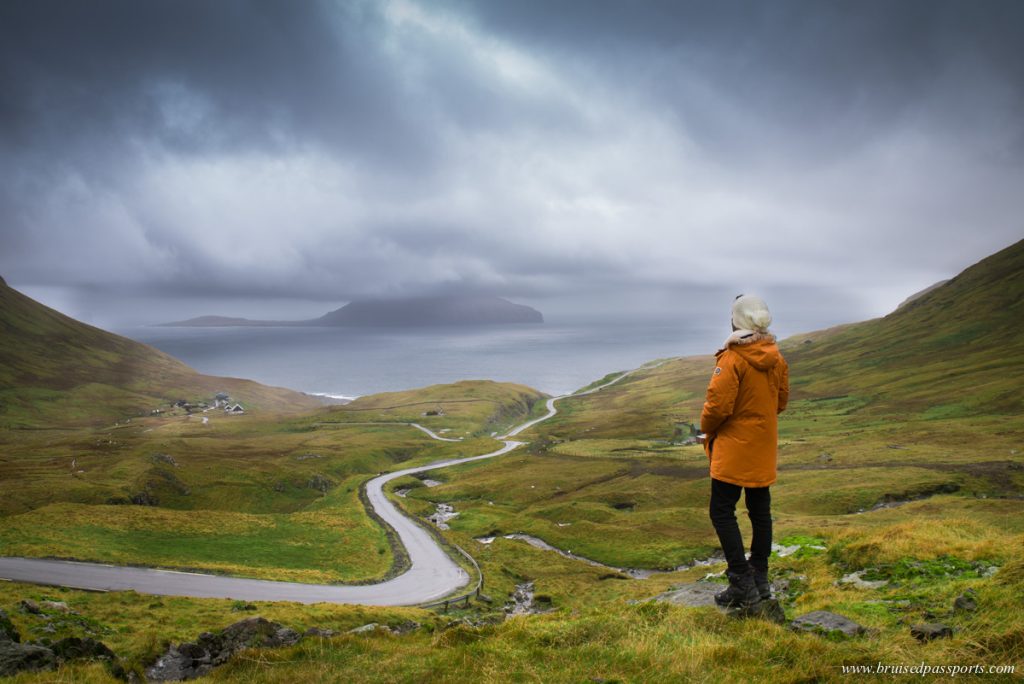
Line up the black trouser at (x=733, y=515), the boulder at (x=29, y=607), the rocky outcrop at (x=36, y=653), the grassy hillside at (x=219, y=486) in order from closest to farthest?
the black trouser at (x=733, y=515) < the rocky outcrop at (x=36, y=653) < the boulder at (x=29, y=607) < the grassy hillside at (x=219, y=486)

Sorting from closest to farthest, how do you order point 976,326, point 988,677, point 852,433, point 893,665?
point 988,677 → point 893,665 → point 852,433 → point 976,326

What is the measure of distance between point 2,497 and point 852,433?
129 meters

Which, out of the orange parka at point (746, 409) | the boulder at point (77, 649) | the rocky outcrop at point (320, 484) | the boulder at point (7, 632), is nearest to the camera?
the orange parka at point (746, 409)

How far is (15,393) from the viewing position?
193m

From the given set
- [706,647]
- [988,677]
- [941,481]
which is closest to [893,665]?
[988,677]

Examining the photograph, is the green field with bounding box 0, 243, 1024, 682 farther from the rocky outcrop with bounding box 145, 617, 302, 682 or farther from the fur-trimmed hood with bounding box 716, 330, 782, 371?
the fur-trimmed hood with bounding box 716, 330, 782, 371

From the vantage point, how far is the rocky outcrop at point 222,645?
49.9 ft

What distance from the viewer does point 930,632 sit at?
7.36 meters

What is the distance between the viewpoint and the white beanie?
923cm

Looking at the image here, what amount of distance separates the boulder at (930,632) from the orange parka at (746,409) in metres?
2.66

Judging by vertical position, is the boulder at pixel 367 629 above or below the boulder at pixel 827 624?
below

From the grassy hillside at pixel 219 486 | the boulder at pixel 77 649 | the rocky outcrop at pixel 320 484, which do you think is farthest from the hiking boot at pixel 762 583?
the rocky outcrop at pixel 320 484

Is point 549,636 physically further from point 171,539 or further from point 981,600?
point 171,539

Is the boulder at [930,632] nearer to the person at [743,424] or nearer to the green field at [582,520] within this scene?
the green field at [582,520]
